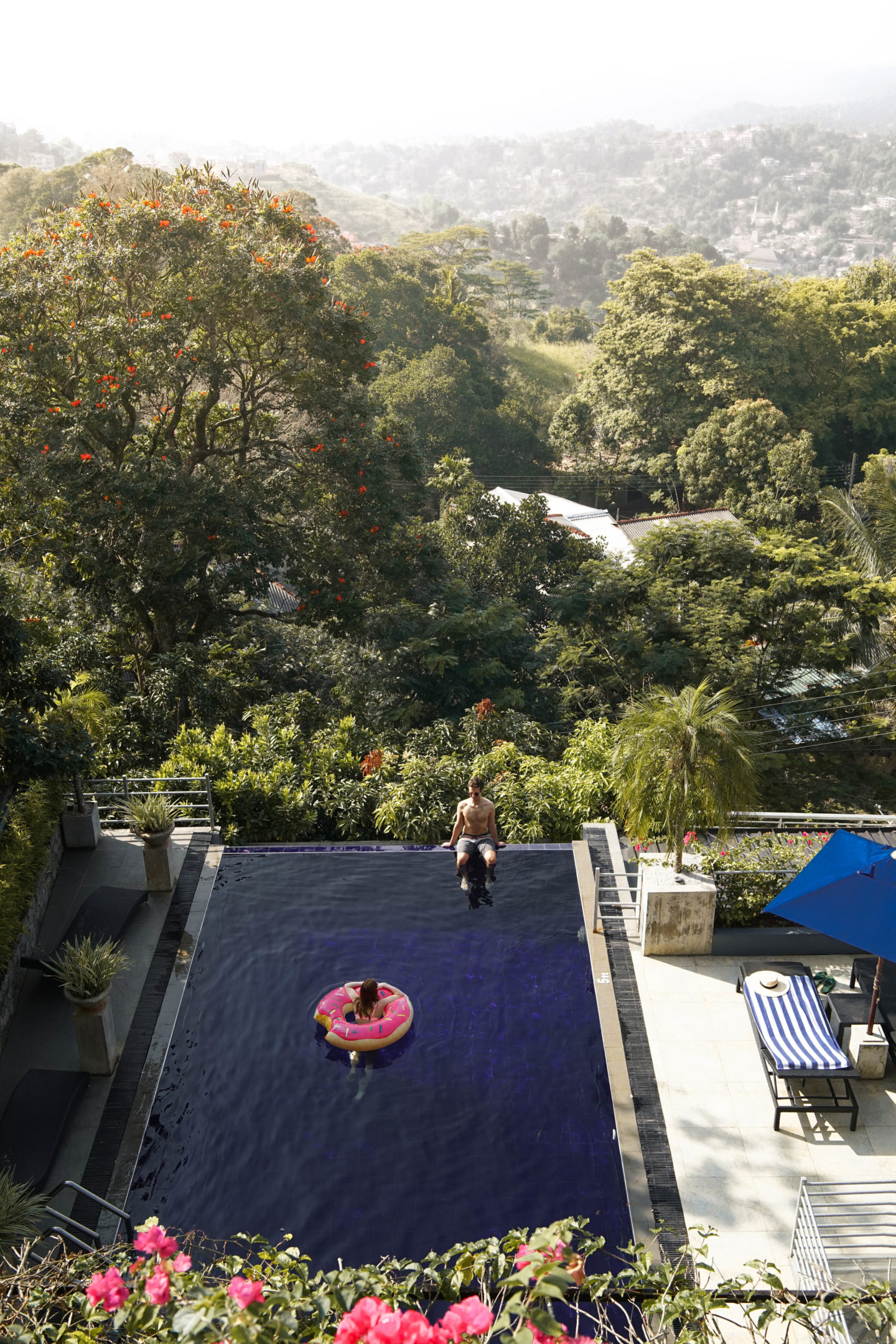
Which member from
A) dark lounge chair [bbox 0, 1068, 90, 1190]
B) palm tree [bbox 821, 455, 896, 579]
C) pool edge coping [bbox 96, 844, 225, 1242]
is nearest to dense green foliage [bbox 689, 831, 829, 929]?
pool edge coping [bbox 96, 844, 225, 1242]

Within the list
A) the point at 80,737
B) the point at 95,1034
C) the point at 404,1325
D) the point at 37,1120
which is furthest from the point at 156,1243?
the point at 80,737

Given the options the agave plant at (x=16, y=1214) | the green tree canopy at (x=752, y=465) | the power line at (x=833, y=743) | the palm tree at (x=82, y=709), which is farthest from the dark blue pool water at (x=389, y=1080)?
the green tree canopy at (x=752, y=465)

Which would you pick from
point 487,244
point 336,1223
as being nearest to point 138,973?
point 336,1223

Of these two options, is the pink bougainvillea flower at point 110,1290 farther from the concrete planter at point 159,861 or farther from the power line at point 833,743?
the power line at point 833,743

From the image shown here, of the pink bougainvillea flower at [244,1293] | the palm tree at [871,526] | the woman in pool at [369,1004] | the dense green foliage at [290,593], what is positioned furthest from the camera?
the palm tree at [871,526]

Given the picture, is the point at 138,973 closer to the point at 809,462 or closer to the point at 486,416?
the point at 809,462
